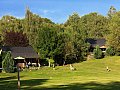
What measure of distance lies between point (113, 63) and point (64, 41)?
1220 cm

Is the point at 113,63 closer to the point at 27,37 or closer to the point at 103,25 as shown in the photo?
the point at 27,37

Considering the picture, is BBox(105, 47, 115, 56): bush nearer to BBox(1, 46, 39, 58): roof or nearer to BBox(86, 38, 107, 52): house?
BBox(86, 38, 107, 52): house

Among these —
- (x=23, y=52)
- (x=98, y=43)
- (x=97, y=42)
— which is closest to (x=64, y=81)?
(x=23, y=52)

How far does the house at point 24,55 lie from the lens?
247 feet

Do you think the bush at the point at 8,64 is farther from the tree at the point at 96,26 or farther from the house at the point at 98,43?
the tree at the point at 96,26

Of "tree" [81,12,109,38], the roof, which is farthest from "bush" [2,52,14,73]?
"tree" [81,12,109,38]

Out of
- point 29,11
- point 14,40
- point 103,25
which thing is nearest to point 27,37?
point 14,40

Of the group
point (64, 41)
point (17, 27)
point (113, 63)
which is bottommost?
point (113, 63)

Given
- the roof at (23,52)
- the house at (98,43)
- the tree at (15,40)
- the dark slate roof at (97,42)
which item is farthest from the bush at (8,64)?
the dark slate roof at (97,42)

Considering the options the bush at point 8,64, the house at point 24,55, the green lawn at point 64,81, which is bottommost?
the green lawn at point 64,81

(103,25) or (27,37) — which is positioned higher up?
(103,25)

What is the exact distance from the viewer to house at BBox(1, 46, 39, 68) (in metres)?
75.3

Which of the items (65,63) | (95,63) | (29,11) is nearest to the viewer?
(95,63)

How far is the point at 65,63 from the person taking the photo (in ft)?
265
